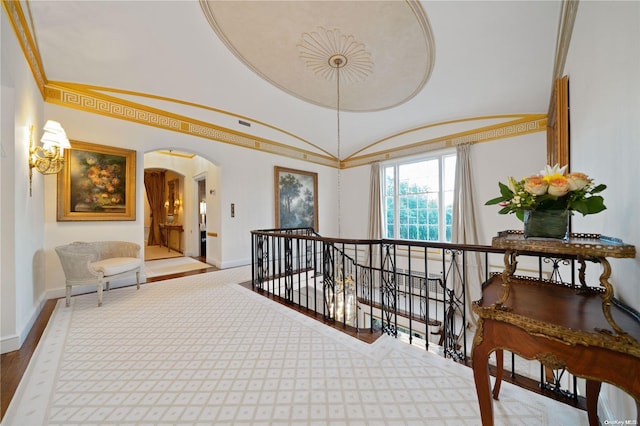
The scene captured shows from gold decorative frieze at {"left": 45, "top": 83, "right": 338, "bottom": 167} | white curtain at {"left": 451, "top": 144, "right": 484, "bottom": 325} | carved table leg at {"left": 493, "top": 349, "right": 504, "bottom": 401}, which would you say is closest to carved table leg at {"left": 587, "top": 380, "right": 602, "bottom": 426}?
carved table leg at {"left": 493, "top": 349, "right": 504, "bottom": 401}

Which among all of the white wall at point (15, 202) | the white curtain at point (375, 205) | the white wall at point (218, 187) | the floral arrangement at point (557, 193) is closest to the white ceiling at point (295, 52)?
the white wall at point (218, 187)

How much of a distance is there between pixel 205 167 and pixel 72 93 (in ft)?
9.25

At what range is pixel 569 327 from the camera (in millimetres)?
912

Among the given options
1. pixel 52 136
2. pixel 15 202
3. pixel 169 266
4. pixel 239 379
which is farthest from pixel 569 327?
pixel 169 266

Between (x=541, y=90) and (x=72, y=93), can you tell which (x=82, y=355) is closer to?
(x=72, y=93)

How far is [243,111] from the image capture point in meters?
5.26

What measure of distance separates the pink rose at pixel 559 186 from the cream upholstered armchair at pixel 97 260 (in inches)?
181

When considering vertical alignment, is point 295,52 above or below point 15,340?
above

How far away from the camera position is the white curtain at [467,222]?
5168mm

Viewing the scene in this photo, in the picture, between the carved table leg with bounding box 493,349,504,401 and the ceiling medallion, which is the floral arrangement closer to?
the carved table leg with bounding box 493,349,504,401

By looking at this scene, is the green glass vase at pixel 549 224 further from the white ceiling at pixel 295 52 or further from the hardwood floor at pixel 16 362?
the hardwood floor at pixel 16 362

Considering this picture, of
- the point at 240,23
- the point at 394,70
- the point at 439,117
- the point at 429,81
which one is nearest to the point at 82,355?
the point at 240,23

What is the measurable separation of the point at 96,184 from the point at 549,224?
18.2ft

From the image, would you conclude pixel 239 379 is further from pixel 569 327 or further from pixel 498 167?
pixel 498 167
